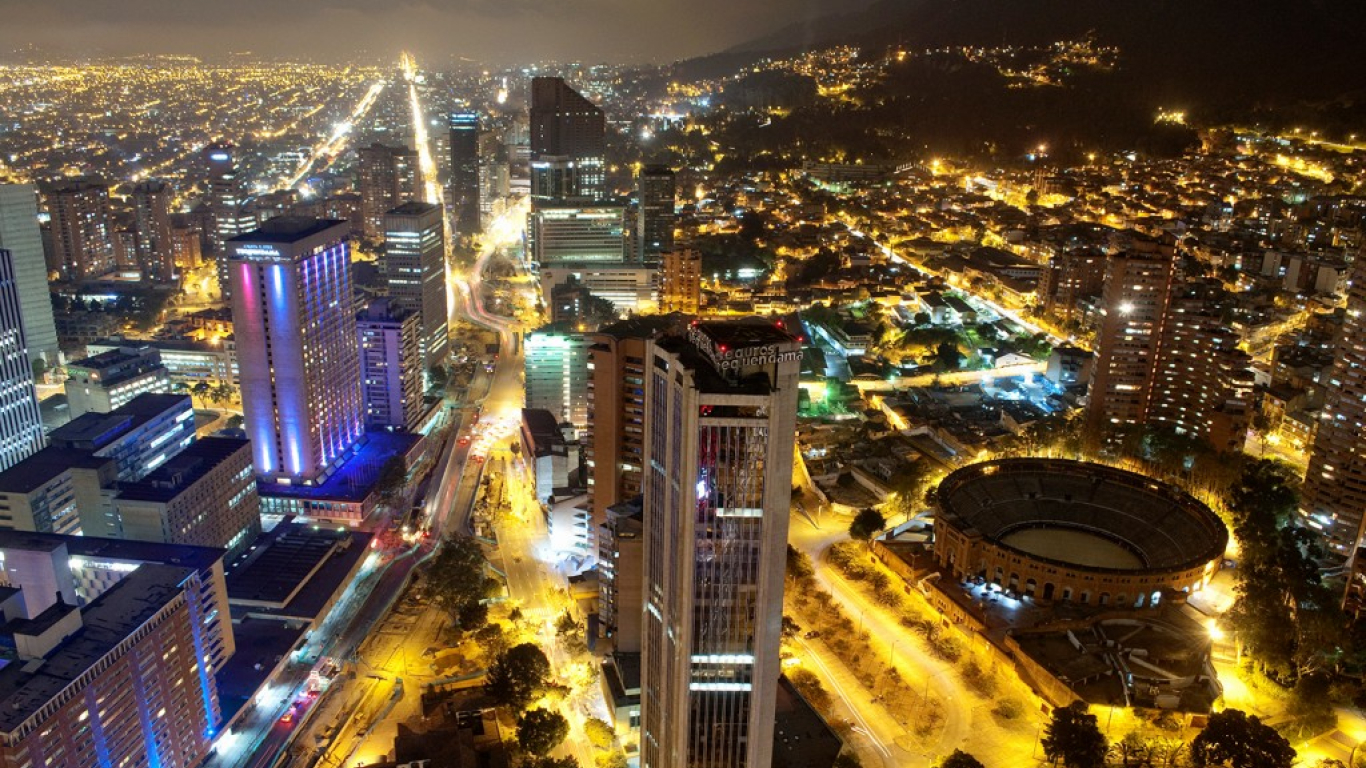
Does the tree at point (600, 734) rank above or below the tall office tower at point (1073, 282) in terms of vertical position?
below

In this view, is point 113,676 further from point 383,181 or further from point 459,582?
point 383,181

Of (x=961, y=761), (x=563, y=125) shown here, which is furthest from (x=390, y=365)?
(x=563, y=125)

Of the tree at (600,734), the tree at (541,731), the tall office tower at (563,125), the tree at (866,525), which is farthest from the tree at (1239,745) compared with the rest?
the tall office tower at (563,125)

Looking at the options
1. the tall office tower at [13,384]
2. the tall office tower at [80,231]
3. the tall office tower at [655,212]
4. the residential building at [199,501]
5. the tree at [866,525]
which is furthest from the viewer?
the tall office tower at [655,212]

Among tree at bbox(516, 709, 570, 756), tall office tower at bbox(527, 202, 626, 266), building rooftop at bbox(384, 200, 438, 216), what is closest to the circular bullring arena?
tree at bbox(516, 709, 570, 756)

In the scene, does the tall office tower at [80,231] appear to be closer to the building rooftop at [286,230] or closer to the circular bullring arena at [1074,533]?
the building rooftop at [286,230]

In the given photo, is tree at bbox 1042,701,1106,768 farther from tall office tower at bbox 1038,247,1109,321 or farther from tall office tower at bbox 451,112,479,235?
tall office tower at bbox 451,112,479,235

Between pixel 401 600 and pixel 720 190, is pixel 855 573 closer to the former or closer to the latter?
pixel 401 600
